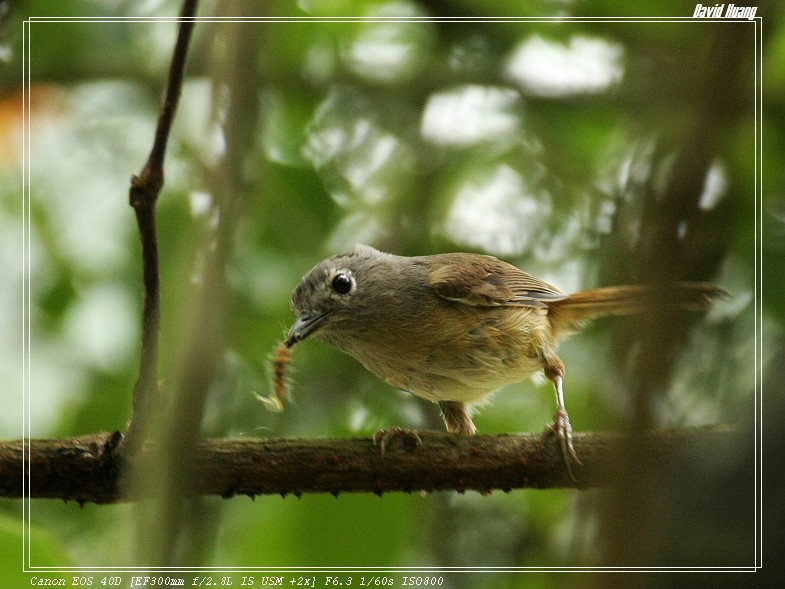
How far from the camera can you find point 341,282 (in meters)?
3.95

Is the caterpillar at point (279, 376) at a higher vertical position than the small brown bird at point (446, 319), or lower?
lower

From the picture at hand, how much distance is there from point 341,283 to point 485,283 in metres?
0.73

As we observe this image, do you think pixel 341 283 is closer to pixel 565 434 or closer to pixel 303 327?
pixel 303 327

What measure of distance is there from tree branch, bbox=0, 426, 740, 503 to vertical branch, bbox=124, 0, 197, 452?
1.45 ft

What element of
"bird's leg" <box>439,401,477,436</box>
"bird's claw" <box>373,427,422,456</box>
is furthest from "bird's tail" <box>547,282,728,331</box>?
"bird's claw" <box>373,427,422,456</box>

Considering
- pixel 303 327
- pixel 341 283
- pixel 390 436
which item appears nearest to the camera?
pixel 390 436

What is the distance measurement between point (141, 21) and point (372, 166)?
1401 millimetres

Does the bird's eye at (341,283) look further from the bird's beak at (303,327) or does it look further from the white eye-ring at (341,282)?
the bird's beak at (303,327)

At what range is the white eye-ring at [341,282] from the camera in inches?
154

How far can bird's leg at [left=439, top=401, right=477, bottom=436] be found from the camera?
414 cm

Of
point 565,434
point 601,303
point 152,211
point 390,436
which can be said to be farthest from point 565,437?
point 152,211

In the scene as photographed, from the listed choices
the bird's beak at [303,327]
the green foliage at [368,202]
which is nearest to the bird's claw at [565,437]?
the green foliage at [368,202]

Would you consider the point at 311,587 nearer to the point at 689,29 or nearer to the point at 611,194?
the point at 611,194

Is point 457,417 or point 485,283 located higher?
point 485,283
